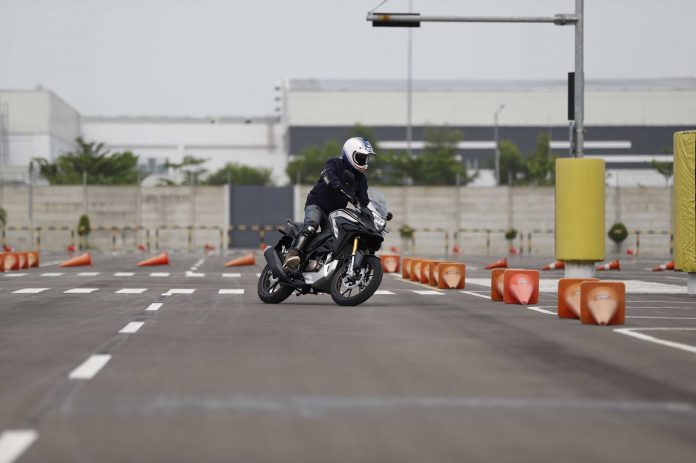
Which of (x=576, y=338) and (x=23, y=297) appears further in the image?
(x=23, y=297)

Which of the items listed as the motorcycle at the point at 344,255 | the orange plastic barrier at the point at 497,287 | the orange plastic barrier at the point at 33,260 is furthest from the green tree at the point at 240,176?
the motorcycle at the point at 344,255

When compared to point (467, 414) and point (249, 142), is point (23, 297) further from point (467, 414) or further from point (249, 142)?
point (249, 142)

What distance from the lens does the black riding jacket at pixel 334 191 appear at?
1457 centimetres

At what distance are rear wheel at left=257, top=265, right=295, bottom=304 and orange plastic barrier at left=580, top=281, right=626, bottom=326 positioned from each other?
4.28 metres

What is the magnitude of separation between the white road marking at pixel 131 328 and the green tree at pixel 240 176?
103 m

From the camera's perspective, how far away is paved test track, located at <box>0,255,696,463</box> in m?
5.30

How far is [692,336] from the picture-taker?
11117 mm

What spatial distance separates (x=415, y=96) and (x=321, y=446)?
381ft

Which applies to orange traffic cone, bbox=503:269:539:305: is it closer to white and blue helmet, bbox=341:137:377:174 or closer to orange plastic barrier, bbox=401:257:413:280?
white and blue helmet, bbox=341:137:377:174

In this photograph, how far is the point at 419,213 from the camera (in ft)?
208

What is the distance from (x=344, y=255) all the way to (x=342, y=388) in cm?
724

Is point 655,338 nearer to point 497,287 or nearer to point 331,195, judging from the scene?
point 331,195

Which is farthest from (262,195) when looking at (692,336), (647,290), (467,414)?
(467,414)

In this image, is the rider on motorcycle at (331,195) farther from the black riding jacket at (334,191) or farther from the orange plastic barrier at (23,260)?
the orange plastic barrier at (23,260)
